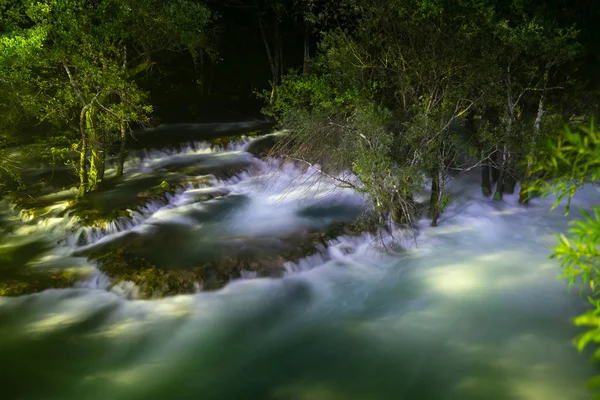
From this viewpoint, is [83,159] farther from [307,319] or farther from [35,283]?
[307,319]

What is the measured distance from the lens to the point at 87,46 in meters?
13.3

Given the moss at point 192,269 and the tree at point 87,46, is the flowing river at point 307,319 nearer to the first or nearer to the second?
the moss at point 192,269

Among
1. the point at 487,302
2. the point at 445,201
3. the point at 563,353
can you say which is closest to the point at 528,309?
the point at 487,302

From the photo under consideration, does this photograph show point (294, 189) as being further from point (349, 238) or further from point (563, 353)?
point (563, 353)

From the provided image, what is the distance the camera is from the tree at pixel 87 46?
11.5m

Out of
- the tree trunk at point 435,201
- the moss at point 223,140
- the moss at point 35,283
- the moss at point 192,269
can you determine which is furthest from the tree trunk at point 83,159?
the tree trunk at point 435,201

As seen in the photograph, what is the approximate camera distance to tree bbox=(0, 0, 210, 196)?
1148 centimetres

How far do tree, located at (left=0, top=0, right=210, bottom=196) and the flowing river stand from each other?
383 cm

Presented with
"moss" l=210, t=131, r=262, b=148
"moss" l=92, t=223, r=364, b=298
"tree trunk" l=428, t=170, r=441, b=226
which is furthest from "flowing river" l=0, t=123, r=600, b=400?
"moss" l=210, t=131, r=262, b=148

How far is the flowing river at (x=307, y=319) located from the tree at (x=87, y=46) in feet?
12.6

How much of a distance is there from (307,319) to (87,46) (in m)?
10.6

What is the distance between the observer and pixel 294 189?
18156mm

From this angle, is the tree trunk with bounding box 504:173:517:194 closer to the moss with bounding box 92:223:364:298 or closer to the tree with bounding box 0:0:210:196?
the moss with bounding box 92:223:364:298

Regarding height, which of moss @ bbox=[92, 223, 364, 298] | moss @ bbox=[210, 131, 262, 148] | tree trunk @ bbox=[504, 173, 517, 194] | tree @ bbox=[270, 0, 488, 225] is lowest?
moss @ bbox=[92, 223, 364, 298]
